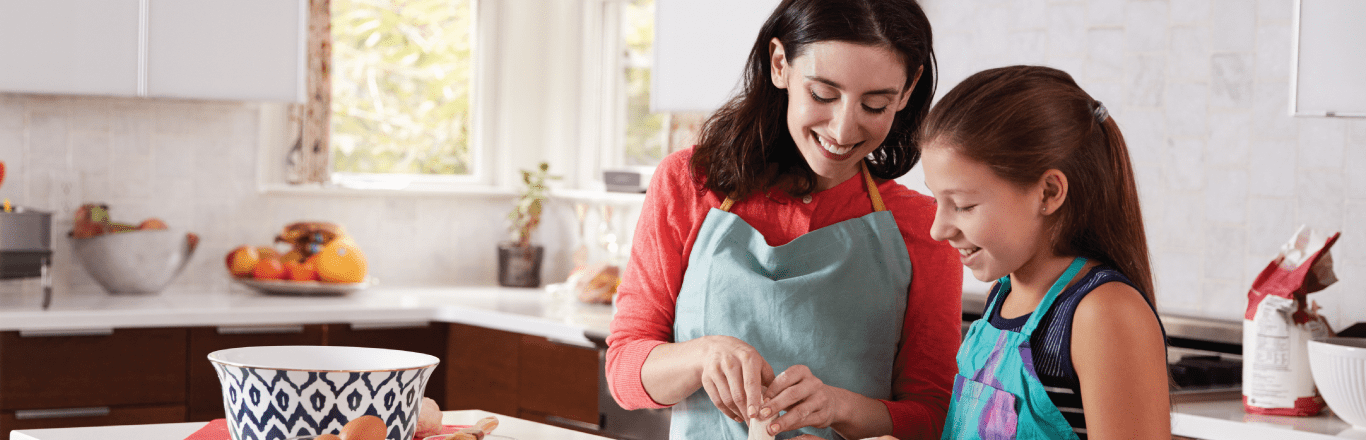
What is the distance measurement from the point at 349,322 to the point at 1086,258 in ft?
7.46

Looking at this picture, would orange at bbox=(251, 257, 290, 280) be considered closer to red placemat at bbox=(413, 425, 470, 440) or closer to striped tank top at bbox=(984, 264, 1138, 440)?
red placemat at bbox=(413, 425, 470, 440)

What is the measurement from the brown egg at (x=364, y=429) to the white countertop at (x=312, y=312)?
1.73 m

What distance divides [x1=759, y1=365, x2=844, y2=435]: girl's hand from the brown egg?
0.38 m

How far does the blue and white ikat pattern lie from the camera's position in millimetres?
900

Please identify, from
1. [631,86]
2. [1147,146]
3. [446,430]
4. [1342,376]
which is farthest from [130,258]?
[1342,376]

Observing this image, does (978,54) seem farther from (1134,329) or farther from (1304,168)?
(1134,329)

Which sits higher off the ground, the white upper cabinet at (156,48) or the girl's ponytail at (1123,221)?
the white upper cabinet at (156,48)

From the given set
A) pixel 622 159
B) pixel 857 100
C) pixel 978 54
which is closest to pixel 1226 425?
pixel 857 100

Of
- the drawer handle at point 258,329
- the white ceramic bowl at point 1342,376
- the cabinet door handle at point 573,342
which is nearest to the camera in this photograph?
the white ceramic bowl at point 1342,376

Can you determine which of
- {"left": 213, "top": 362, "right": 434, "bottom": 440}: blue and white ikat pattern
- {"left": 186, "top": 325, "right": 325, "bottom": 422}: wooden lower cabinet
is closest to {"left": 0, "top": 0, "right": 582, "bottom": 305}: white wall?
{"left": 186, "top": 325, "right": 325, "bottom": 422}: wooden lower cabinet

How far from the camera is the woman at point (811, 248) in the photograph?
3.98ft

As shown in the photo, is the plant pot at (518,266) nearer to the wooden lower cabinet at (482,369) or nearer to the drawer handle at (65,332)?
the wooden lower cabinet at (482,369)

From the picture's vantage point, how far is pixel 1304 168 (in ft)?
7.36

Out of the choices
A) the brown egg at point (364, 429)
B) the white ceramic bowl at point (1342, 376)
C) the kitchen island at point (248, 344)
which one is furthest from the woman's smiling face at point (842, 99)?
the kitchen island at point (248, 344)
